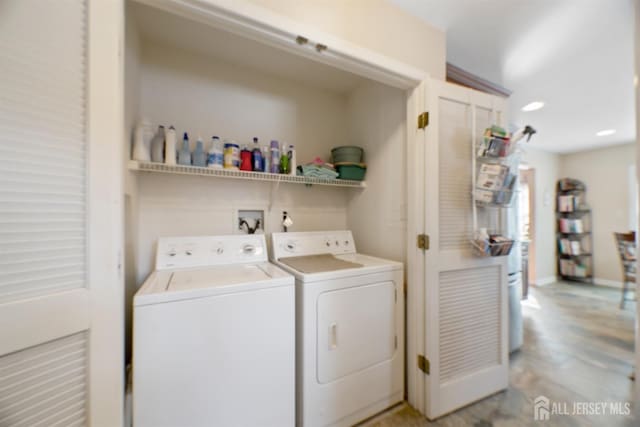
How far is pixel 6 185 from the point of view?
0.63 m

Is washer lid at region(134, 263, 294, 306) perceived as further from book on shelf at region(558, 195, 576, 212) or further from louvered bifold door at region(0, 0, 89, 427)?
book on shelf at region(558, 195, 576, 212)

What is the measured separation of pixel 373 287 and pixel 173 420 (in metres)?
1.13

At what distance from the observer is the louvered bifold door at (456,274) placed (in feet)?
4.83

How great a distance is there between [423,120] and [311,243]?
1157mm

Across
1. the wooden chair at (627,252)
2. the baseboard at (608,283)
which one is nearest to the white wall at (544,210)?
the baseboard at (608,283)

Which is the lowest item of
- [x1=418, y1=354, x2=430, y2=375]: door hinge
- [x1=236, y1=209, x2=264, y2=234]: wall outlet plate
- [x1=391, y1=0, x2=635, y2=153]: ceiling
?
[x1=418, y1=354, x2=430, y2=375]: door hinge

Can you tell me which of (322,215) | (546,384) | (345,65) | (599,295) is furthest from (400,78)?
(599,295)

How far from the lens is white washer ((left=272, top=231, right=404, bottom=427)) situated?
1287mm

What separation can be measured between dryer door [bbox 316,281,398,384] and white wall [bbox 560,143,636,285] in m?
5.37

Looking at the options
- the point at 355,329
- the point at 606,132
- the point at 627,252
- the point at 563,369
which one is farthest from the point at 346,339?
the point at 606,132

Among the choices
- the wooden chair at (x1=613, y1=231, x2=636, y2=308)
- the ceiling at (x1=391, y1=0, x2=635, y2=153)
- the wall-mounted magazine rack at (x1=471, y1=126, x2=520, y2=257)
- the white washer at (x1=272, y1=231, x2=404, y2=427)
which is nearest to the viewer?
the white washer at (x1=272, y1=231, x2=404, y2=427)

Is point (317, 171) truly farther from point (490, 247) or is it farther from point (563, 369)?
point (563, 369)

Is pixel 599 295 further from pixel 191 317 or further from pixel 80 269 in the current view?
pixel 80 269

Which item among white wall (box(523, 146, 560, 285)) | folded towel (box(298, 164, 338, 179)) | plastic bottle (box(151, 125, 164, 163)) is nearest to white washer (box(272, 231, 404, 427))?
folded towel (box(298, 164, 338, 179))
